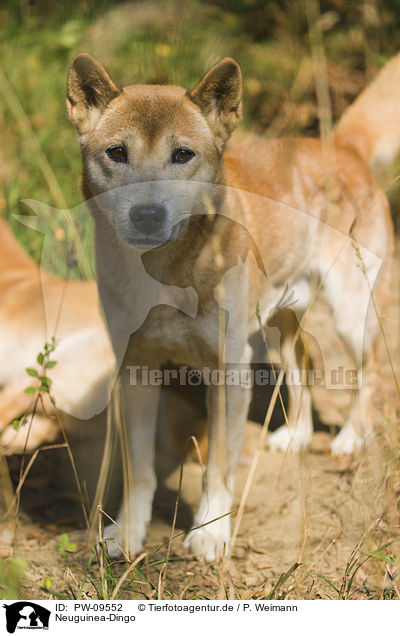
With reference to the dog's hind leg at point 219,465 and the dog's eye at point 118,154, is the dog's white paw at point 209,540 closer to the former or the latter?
the dog's hind leg at point 219,465

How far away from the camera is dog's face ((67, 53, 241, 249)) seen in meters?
1.79

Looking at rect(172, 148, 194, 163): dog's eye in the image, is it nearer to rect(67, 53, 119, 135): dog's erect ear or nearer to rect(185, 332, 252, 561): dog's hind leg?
rect(67, 53, 119, 135): dog's erect ear

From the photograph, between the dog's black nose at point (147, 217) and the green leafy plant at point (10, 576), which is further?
the dog's black nose at point (147, 217)

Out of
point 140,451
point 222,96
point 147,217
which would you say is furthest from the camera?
point 140,451

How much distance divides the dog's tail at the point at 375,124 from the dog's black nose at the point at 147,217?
66.1 inches

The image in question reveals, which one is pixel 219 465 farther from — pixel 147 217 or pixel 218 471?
pixel 147 217

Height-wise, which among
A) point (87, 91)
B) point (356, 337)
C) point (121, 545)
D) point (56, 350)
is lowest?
point (121, 545)

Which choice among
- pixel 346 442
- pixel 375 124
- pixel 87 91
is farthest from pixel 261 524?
pixel 375 124

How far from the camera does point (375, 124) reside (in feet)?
10.6

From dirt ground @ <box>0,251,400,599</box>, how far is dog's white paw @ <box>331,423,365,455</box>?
2.1 inches

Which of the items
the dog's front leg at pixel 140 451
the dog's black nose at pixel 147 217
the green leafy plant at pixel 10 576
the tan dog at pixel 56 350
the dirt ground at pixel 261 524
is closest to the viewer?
the green leafy plant at pixel 10 576

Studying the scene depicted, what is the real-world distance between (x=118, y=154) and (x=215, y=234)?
0.42 meters
